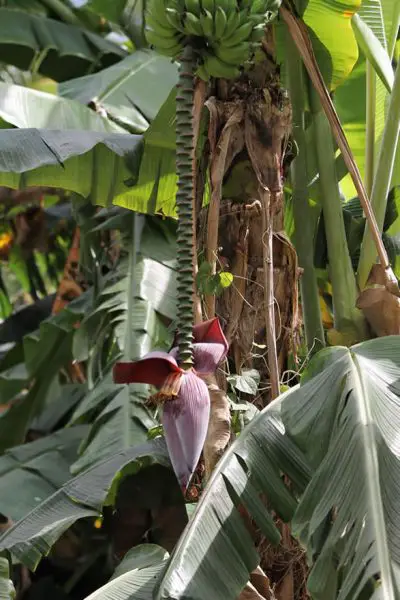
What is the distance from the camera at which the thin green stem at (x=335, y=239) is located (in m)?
1.43

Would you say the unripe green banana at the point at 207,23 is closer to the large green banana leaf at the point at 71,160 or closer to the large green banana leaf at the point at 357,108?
the large green banana leaf at the point at 71,160

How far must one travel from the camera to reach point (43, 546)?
1230 millimetres

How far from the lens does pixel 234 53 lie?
47.5 inches

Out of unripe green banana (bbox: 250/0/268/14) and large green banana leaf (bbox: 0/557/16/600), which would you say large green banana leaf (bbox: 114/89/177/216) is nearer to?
unripe green banana (bbox: 250/0/268/14)

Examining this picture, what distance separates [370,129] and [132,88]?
826mm

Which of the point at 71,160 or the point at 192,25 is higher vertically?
the point at 192,25

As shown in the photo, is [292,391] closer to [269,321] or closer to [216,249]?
[269,321]

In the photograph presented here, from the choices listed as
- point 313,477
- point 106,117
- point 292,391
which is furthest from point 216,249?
point 106,117

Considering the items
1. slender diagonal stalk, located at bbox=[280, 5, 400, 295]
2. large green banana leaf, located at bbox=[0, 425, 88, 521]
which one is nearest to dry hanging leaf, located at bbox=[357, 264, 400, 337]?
slender diagonal stalk, located at bbox=[280, 5, 400, 295]

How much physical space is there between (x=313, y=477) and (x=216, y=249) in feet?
1.27

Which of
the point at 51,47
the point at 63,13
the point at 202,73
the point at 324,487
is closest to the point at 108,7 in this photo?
the point at 51,47

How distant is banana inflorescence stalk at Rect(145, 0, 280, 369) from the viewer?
3.55ft

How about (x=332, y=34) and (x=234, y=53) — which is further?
(x=332, y=34)

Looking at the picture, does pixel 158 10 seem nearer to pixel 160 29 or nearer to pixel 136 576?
pixel 160 29
